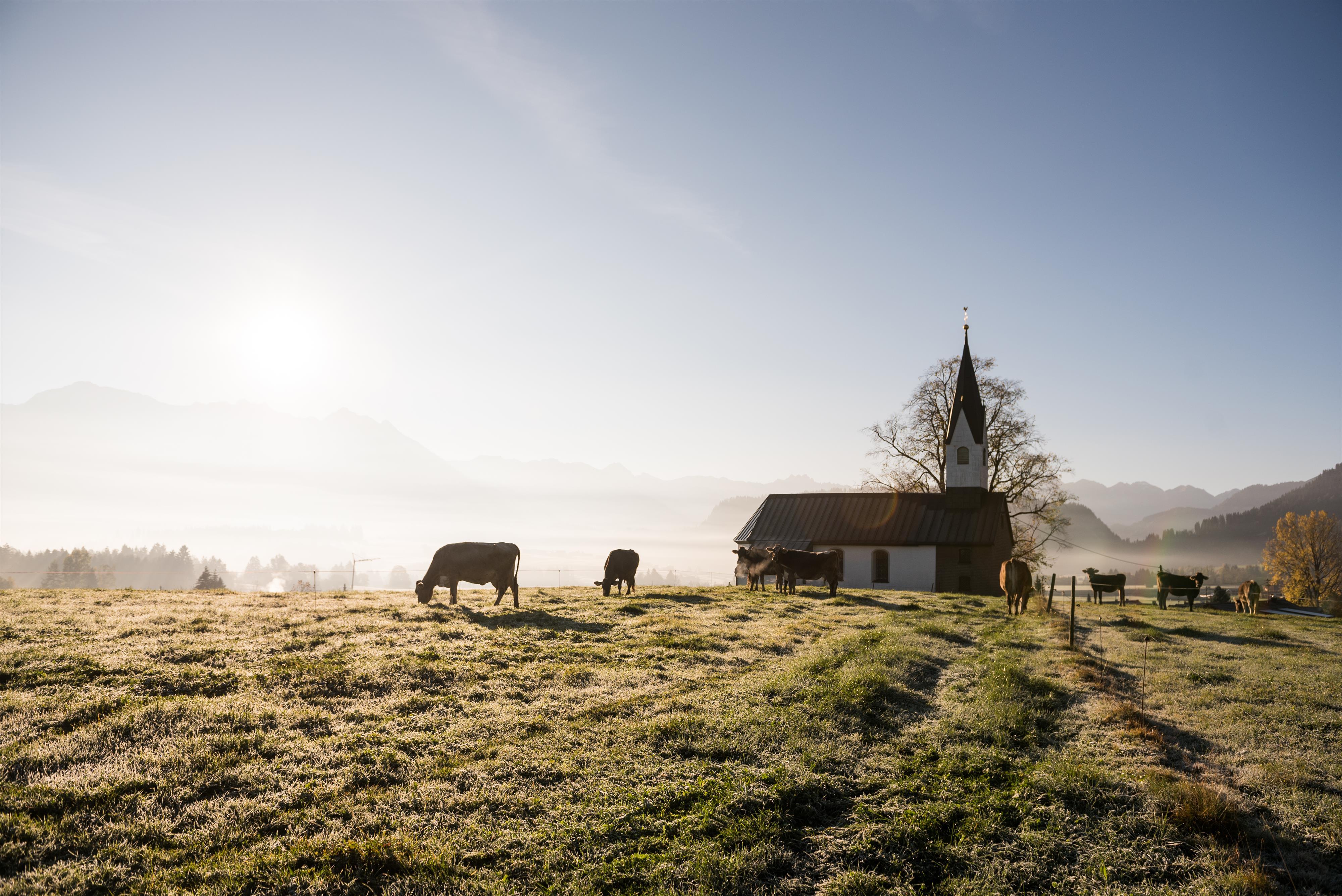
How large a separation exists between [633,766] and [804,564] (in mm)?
23127

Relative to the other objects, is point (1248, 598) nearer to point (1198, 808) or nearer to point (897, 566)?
point (897, 566)

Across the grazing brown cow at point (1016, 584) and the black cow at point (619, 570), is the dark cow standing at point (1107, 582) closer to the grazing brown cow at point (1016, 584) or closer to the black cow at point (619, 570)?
the grazing brown cow at point (1016, 584)

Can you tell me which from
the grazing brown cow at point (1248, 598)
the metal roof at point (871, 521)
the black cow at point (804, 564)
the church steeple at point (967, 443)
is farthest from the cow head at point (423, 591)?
the grazing brown cow at point (1248, 598)

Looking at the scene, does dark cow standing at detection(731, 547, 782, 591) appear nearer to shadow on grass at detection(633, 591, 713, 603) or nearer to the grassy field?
shadow on grass at detection(633, 591, 713, 603)

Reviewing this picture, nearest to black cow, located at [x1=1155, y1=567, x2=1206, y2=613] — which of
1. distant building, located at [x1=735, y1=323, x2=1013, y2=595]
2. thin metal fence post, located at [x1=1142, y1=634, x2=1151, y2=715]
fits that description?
distant building, located at [x1=735, y1=323, x2=1013, y2=595]

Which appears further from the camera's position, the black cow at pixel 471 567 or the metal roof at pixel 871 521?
the metal roof at pixel 871 521

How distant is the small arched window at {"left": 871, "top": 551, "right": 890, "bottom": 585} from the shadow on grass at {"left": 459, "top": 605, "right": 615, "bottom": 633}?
28.2 metres

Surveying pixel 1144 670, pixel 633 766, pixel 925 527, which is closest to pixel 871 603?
pixel 1144 670

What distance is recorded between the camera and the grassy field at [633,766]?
581 cm

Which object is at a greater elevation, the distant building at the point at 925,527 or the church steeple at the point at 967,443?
the church steeple at the point at 967,443

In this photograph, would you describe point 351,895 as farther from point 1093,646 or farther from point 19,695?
point 1093,646

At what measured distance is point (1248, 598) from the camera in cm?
3456

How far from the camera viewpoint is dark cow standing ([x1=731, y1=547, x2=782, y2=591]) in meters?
30.9

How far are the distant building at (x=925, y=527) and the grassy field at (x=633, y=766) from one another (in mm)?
25997
